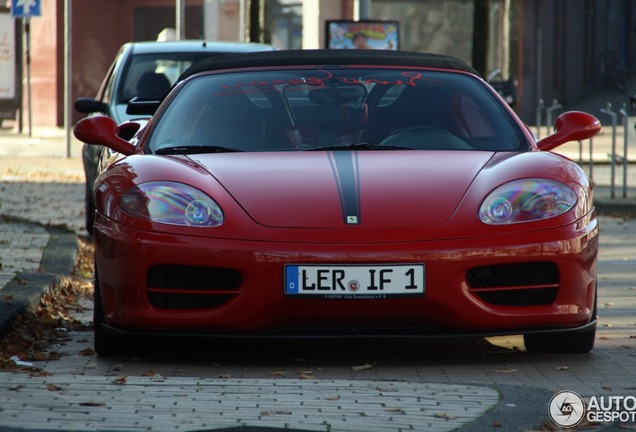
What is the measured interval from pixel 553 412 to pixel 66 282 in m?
4.52

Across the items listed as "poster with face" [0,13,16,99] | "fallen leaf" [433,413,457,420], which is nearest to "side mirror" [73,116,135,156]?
"fallen leaf" [433,413,457,420]

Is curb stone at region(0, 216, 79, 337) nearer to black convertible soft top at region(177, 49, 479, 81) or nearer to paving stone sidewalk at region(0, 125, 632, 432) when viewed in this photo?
black convertible soft top at region(177, 49, 479, 81)

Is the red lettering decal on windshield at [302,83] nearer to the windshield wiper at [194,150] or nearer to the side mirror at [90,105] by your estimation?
the windshield wiper at [194,150]

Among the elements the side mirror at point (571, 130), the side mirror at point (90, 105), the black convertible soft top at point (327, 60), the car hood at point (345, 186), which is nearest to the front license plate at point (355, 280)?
the car hood at point (345, 186)

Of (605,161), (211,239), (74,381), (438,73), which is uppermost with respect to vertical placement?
(438,73)

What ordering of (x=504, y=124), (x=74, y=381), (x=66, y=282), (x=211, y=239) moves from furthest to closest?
(x=66, y=282), (x=504, y=124), (x=211, y=239), (x=74, y=381)

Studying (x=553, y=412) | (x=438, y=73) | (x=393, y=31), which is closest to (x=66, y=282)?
(x=438, y=73)

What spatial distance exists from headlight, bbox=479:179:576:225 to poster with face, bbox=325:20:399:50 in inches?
590

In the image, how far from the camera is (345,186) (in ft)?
19.3

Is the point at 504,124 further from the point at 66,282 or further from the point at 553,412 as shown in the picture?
the point at 66,282

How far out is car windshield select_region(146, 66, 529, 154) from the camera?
6598mm

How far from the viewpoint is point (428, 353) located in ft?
20.6

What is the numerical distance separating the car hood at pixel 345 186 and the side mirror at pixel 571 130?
0.54 metres

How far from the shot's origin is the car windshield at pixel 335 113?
6.60m
